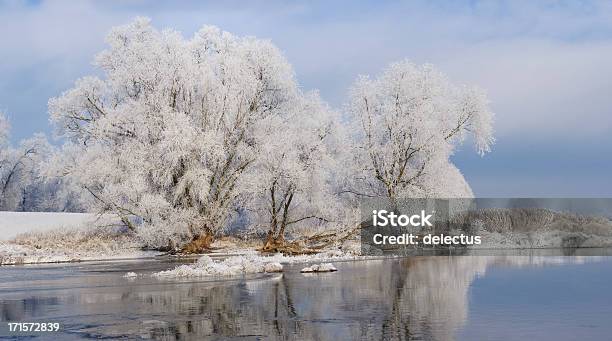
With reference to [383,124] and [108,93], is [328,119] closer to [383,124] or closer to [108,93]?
[383,124]

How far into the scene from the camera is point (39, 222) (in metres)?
46.1

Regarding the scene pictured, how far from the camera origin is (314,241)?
4378cm

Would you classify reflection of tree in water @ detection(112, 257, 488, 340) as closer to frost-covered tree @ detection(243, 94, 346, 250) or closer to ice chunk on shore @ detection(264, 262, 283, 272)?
ice chunk on shore @ detection(264, 262, 283, 272)

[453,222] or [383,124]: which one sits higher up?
[383,124]

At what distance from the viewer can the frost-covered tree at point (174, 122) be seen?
130 ft

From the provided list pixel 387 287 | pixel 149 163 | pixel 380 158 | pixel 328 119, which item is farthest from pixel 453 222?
pixel 387 287

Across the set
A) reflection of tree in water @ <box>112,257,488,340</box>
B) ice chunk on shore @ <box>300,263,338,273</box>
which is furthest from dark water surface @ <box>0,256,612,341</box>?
ice chunk on shore @ <box>300,263,338,273</box>

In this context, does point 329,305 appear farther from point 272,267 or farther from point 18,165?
point 18,165

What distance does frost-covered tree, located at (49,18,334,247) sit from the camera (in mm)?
39625

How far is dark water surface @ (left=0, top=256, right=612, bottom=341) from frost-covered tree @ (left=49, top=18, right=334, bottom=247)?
1309cm

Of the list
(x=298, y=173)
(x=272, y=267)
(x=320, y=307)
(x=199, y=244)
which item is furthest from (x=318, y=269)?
(x=199, y=244)

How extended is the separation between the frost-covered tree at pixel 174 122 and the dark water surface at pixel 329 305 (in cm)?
1309

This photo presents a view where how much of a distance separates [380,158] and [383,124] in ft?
6.96

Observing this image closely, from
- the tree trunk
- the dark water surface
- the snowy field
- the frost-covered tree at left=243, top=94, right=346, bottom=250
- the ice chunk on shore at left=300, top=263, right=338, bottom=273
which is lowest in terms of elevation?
the dark water surface
